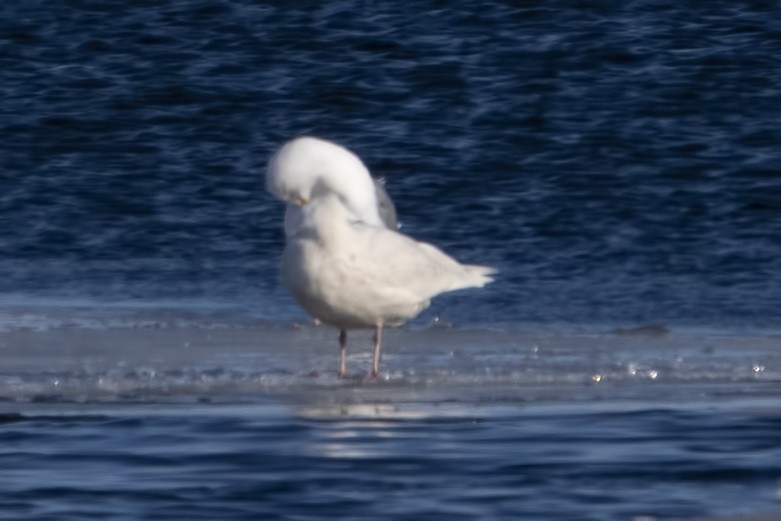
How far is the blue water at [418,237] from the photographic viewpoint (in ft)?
21.6

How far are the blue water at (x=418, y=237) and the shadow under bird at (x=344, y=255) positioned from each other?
0.86 feet

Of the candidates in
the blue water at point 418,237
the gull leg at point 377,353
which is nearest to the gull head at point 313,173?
the gull leg at point 377,353

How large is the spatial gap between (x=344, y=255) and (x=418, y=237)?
447 cm

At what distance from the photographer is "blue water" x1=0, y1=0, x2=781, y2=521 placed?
21.6ft

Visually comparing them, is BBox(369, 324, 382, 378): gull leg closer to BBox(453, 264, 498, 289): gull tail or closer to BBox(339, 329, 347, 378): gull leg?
BBox(339, 329, 347, 378): gull leg

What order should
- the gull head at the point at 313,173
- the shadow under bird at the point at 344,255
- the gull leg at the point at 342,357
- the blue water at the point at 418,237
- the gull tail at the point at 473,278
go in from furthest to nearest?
the gull tail at the point at 473,278, the gull head at the point at 313,173, the gull leg at the point at 342,357, the shadow under bird at the point at 344,255, the blue water at the point at 418,237

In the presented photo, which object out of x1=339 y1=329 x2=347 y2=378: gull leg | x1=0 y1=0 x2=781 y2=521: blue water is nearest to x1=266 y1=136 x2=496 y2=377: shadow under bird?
x1=339 y1=329 x2=347 y2=378: gull leg

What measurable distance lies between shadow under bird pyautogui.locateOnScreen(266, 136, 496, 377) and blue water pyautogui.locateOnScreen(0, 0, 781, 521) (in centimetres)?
26

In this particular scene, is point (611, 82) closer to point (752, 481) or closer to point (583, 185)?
point (583, 185)

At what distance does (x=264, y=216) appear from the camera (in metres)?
13.7

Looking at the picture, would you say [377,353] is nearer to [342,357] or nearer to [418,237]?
[342,357]

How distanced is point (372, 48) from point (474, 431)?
10086mm

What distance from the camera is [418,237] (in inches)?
518

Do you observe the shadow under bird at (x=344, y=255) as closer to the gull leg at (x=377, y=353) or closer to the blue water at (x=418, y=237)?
the gull leg at (x=377, y=353)
